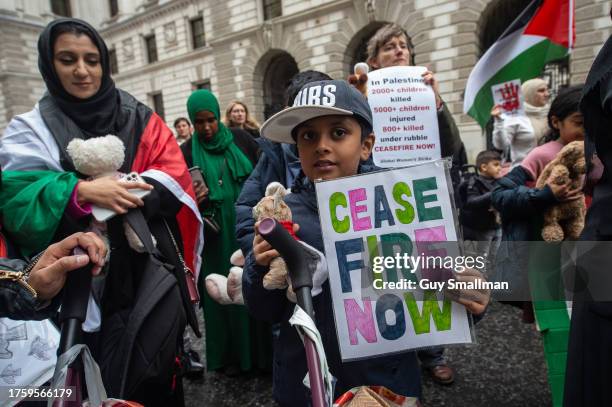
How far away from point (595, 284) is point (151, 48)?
28.6 m

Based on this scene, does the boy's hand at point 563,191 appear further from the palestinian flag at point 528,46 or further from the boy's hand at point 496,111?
the boy's hand at point 496,111

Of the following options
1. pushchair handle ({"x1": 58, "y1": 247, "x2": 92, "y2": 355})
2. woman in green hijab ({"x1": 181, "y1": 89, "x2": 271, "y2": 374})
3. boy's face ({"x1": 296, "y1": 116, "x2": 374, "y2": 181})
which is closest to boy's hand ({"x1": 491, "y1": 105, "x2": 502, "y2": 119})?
woman in green hijab ({"x1": 181, "y1": 89, "x2": 271, "y2": 374})

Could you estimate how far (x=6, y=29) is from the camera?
26.2m

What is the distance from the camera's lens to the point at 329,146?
132 cm

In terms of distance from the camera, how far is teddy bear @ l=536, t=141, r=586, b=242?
6.20 ft

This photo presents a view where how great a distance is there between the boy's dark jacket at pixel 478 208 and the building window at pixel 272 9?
53.9 ft

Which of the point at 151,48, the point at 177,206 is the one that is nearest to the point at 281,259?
the point at 177,206

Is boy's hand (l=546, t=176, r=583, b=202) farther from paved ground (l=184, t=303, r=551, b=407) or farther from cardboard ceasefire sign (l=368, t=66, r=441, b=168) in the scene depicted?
paved ground (l=184, t=303, r=551, b=407)

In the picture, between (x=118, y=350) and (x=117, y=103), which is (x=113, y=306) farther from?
(x=117, y=103)

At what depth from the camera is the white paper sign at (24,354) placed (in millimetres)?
1400

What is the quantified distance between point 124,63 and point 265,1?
13485mm

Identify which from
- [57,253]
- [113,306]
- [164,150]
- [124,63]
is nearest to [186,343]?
[113,306]

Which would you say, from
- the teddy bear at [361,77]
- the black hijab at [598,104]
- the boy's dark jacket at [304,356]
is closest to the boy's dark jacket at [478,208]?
the teddy bear at [361,77]

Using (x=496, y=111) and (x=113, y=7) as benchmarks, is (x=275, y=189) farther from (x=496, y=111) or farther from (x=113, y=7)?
(x=113, y=7)
